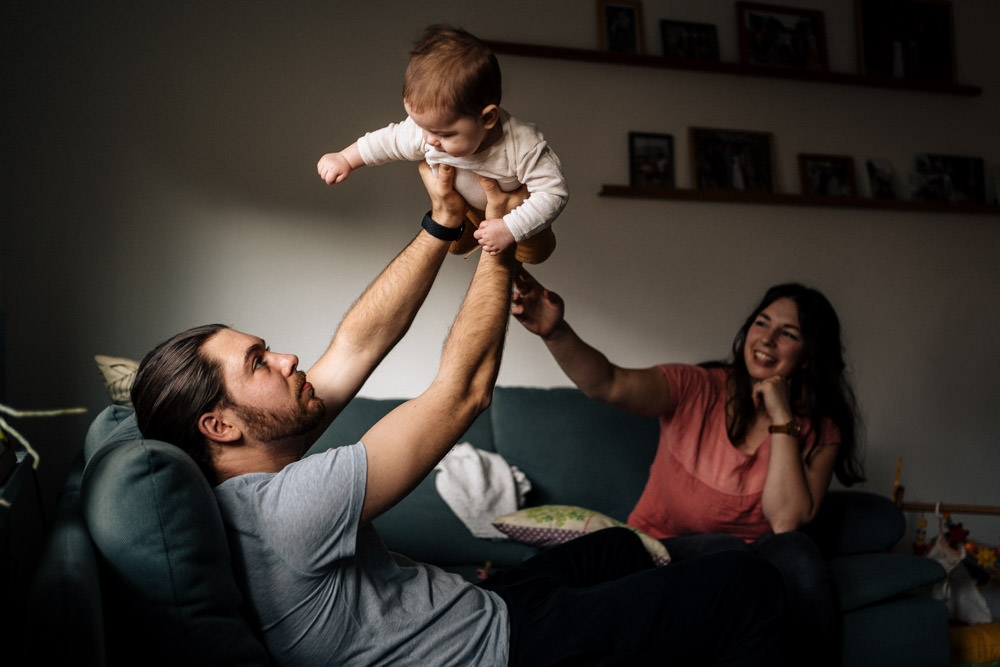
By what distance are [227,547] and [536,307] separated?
3.17 ft

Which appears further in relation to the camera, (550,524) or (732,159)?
(732,159)

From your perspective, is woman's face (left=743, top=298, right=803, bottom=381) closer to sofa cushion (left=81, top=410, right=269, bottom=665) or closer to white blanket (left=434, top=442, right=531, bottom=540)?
white blanket (left=434, top=442, right=531, bottom=540)

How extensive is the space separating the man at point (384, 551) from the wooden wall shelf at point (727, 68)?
1862 millimetres

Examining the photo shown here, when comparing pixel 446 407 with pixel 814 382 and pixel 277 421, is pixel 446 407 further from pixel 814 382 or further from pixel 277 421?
pixel 814 382

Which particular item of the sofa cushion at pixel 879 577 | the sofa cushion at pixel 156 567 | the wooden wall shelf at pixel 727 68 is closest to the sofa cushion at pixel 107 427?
the sofa cushion at pixel 156 567

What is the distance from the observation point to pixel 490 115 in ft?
3.83

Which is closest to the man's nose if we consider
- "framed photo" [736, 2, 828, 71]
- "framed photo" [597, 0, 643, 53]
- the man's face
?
the man's face

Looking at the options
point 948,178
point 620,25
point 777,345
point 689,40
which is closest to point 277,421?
point 777,345

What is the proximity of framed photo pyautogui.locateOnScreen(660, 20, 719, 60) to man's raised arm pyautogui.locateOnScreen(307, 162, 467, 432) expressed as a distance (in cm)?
218

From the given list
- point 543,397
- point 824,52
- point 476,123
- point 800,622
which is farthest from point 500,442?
point 824,52

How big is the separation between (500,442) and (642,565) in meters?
0.90

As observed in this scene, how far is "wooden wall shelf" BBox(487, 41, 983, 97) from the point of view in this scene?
2973mm

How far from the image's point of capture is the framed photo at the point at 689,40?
10.4ft

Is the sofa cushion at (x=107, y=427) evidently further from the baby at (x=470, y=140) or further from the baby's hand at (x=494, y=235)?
the baby's hand at (x=494, y=235)
